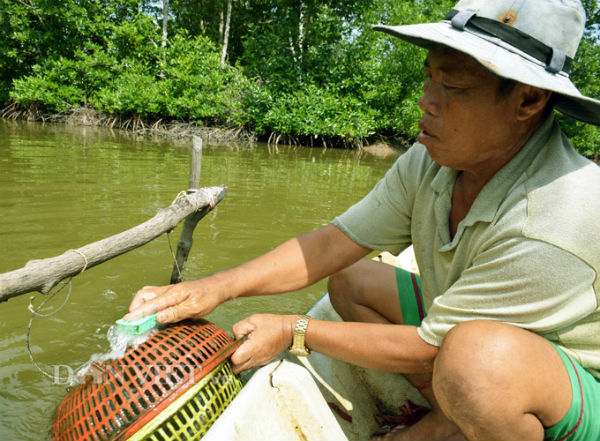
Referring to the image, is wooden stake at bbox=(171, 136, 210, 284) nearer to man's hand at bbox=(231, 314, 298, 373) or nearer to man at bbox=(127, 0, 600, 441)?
man at bbox=(127, 0, 600, 441)

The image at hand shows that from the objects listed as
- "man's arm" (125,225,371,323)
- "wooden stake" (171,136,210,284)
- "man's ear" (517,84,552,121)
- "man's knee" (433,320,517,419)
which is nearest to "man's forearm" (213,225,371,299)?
"man's arm" (125,225,371,323)

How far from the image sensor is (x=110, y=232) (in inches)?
170

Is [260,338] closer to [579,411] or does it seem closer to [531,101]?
[579,411]

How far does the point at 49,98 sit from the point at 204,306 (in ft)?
57.0

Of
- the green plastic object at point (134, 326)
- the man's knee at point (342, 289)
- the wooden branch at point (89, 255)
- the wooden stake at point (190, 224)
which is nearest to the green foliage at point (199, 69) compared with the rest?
the wooden stake at point (190, 224)

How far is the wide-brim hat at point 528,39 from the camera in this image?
1.22 meters

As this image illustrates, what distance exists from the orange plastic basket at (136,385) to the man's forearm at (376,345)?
0.35 m

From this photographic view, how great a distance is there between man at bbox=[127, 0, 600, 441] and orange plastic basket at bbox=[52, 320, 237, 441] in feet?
0.40

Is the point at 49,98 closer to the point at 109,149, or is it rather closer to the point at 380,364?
the point at 109,149

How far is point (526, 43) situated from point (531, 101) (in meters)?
0.18

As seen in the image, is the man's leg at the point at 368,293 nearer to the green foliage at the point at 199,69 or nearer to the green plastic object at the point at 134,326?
the green plastic object at the point at 134,326

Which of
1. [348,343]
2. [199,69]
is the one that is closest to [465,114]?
[348,343]

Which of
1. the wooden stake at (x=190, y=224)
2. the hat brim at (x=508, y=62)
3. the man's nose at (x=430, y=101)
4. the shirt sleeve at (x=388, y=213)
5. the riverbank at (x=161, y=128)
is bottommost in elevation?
the riverbank at (x=161, y=128)

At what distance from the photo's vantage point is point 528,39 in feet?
4.16
